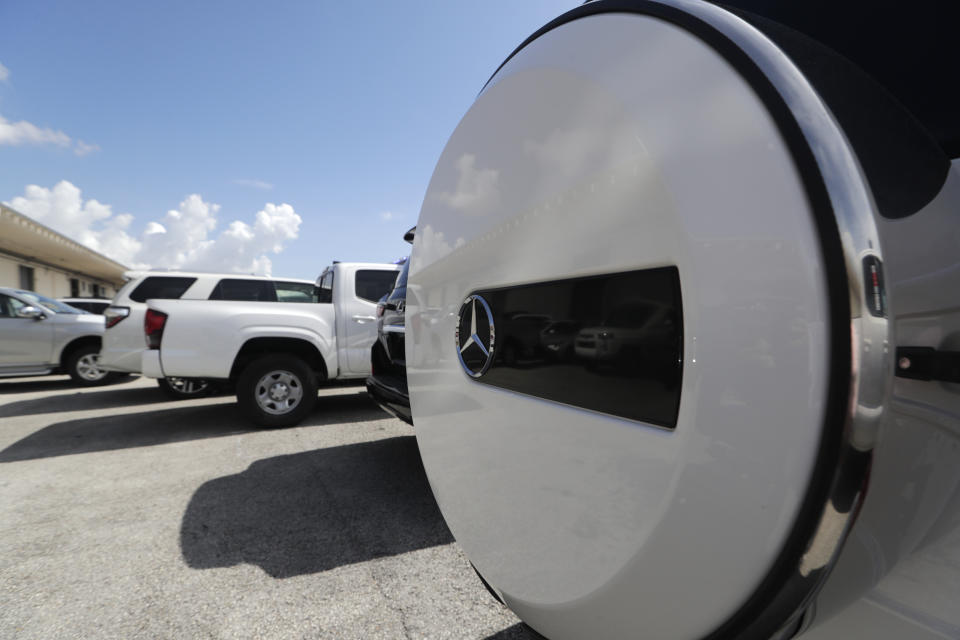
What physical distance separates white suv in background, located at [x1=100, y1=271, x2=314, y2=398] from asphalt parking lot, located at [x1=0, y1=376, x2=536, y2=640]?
967 mm

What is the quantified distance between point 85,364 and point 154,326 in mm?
4853

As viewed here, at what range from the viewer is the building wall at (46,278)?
19092mm

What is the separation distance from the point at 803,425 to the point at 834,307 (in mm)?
121

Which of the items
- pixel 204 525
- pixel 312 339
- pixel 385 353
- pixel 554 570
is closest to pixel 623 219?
pixel 554 570

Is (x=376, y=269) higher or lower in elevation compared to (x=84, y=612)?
higher

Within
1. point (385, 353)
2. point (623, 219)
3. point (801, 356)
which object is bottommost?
point (385, 353)

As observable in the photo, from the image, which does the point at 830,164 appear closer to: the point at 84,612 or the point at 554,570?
the point at 554,570

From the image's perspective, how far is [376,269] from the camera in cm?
541

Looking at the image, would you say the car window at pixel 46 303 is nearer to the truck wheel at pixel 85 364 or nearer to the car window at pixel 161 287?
the truck wheel at pixel 85 364

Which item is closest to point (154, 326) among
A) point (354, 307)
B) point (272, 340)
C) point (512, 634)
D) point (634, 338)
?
point (272, 340)

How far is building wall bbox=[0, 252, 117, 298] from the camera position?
19092mm

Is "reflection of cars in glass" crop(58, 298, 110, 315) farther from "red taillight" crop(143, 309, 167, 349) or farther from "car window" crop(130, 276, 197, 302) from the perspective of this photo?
"red taillight" crop(143, 309, 167, 349)

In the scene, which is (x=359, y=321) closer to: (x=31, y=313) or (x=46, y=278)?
(x=31, y=313)

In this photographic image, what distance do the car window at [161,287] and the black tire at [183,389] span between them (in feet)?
4.13
